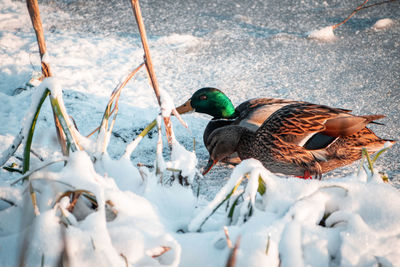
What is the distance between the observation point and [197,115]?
2.90 metres

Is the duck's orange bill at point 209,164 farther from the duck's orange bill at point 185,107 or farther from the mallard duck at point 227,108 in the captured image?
the duck's orange bill at point 185,107

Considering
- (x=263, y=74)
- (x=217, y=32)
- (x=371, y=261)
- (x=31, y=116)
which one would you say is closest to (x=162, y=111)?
(x=31, y=116)

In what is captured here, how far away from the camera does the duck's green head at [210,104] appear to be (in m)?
2.56

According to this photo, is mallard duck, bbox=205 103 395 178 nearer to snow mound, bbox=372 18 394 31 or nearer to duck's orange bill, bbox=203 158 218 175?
duck's orange bill, bbox=203 158 218 175

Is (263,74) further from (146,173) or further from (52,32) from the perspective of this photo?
(146,173)

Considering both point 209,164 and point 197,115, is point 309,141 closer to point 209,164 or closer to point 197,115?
point 209,164

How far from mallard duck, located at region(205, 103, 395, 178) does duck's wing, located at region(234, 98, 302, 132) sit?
0.19m

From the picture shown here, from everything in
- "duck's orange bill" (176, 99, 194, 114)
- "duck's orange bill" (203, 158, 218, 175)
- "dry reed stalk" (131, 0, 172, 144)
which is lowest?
"duck's orange bill" (203, 158, 218, 175)

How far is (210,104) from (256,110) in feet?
0.99

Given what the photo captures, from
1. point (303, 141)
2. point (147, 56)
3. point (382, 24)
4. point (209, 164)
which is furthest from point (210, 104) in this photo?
point (382, 24)

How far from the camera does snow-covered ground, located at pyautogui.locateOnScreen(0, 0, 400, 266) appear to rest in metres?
0.85

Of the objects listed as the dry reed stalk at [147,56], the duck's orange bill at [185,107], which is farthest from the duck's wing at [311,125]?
the dry reed stalk at [147,56]

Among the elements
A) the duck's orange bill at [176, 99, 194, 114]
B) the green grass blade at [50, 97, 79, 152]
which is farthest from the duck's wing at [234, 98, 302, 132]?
the green grass blade at [50, 97, 79, 152]

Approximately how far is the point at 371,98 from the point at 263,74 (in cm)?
75
